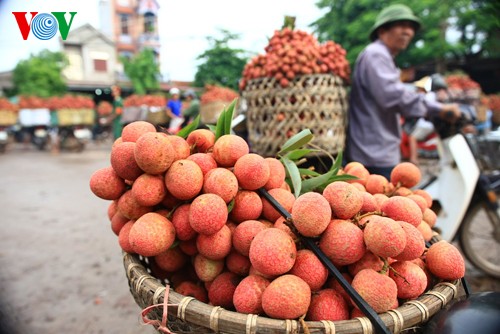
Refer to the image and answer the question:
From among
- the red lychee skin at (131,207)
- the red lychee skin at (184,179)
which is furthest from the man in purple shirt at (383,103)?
the red lychee skin at (131,207)

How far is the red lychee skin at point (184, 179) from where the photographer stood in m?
0.92

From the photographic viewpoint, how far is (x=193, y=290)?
101 centimetres

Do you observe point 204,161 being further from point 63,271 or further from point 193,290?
point 63,271

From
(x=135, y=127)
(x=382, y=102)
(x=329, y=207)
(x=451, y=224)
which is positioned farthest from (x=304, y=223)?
(x=451, y=224)

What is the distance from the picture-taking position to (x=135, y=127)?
1.10m

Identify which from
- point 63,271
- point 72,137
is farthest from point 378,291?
point 72,137

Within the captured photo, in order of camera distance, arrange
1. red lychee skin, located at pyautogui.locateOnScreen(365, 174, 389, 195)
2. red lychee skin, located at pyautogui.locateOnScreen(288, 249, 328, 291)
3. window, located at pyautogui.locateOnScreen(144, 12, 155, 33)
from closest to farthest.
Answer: red lychee skin, located at pyautogui.locateOnScreen(288, 249, 328, 291) < red lychee skin, located at pyautogui.locateOnScreen(365, 174, 389, 195) < window, located at pyautogui.locateOnScreen(144, 12, 155, 33)

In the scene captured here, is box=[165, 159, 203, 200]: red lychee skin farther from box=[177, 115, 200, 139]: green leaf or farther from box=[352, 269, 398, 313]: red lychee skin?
box=[352, 269, 398, 313]: red lychee skin

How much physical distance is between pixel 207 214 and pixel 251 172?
0.59 feet

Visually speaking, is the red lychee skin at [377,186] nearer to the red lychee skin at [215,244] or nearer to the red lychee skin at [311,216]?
the red lychee skin at [311,216]

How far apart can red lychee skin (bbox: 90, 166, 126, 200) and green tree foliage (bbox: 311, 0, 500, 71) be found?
13.8 meters

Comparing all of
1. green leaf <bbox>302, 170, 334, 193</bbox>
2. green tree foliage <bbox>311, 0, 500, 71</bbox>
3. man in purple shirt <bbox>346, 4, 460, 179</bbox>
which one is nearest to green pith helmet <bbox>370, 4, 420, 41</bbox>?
man in purple shirt <bbox>346, 4, 460, 179</bbox>

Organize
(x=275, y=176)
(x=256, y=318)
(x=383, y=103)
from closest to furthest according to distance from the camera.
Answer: (x=256, y=318) → (x=275, y=176) → (x=383, y=103)

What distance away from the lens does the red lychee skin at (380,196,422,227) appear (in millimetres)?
967
